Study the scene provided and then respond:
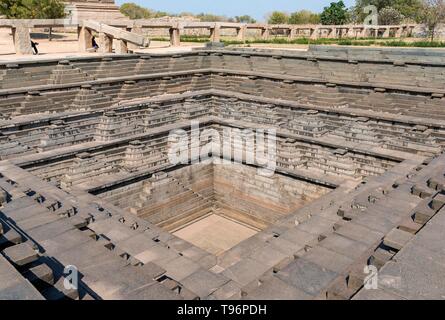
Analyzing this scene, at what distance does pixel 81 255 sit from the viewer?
5.55 metres

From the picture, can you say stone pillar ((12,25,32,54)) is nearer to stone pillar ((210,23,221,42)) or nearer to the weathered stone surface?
stone pillar ((210,23,221,42))

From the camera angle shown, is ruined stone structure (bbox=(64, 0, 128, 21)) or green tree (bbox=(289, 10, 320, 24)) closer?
ruined stone structure (bbox=(64, 0, 128, 21))

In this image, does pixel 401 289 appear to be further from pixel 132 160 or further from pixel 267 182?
pixel 132 160

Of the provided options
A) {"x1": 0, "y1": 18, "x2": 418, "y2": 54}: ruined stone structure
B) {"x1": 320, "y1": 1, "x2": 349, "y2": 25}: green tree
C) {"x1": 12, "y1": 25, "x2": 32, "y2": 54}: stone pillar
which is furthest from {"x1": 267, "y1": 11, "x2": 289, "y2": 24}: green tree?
{"x1": 12, "y1": 25, "x2": 32, "y2": 54}: stone pillar

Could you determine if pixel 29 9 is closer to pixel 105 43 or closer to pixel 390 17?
pixel 105 43

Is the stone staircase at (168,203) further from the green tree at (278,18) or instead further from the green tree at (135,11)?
the green tree at (135,11)

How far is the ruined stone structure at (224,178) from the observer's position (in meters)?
5.01

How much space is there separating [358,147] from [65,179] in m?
8.48

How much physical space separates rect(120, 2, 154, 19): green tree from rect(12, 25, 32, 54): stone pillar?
186 ft

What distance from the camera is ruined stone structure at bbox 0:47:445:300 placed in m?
5.01

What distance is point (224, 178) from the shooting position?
14.2 m

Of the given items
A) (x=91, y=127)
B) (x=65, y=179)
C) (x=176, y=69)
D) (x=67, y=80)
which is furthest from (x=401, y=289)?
(x=176, y=69)

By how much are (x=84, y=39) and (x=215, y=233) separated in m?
12.8
